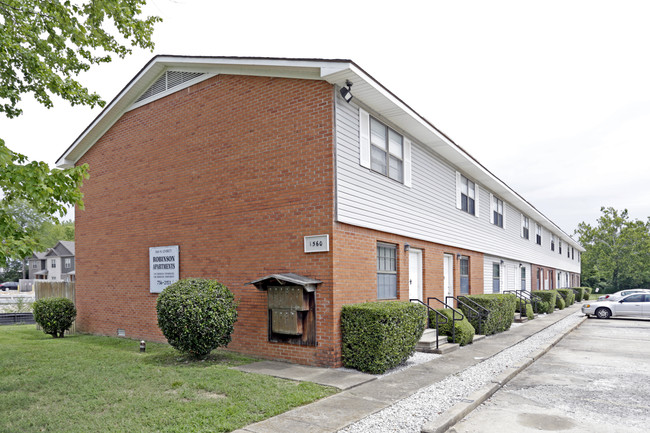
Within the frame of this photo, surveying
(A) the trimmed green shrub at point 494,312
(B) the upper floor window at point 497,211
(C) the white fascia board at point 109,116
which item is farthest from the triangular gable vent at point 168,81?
(B) the upper floor window at point 497,211

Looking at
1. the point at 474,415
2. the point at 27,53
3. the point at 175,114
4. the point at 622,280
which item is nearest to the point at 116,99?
the point at 175,114

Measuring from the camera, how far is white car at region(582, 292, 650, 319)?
22.6 metres

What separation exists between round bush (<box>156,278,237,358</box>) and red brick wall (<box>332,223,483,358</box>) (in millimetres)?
2328

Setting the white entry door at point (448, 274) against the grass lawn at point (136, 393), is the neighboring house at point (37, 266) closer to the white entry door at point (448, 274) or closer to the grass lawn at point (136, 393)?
the grass lawn at point (136, 393)

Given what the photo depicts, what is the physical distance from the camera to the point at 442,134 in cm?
1312

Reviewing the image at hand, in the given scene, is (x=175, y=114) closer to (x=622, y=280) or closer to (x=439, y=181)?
(x=439, y=181)

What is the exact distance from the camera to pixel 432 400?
683 centimetres

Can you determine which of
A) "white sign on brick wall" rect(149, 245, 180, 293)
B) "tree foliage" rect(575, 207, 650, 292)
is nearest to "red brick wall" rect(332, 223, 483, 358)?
"white sign on brick wall" rect(149, 245, 180, 293)

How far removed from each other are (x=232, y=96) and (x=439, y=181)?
7171mm

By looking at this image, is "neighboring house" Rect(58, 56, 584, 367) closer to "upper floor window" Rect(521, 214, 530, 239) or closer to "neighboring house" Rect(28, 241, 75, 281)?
"upper floor window" Rect(521, 214, 530, 239)

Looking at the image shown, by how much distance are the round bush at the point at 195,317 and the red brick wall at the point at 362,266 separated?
233 cm

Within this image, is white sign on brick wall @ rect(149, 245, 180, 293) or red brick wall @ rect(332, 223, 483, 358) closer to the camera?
red brick wall @ rect(332, 223, 483, 358)

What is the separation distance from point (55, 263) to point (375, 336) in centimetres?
7722

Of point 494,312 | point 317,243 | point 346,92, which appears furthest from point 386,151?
point 494,312
